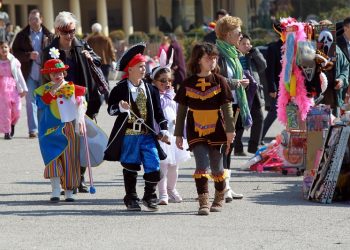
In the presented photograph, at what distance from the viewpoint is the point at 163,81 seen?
11070mm

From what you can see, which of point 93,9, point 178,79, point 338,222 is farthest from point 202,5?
point 338,222

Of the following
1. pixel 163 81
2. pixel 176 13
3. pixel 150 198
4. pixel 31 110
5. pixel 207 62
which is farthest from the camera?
pixel 176 13

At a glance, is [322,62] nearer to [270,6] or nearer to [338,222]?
[338,222]

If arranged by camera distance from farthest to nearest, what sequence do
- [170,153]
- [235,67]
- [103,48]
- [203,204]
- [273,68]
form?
[103,48] < [273,68] < [235,67] < [170,153] < [203,204]

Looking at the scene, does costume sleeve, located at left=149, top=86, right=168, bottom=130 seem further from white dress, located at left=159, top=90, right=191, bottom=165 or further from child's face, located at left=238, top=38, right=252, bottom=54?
child's face, located at left=238, top=38, right=252, bottom=54

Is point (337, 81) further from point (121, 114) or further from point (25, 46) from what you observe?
point (25, 46)

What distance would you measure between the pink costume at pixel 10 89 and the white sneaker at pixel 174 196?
7.39 m

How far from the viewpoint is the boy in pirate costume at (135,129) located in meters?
10.3

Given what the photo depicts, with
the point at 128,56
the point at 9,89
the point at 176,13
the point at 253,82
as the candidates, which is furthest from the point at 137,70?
the point at 176,13

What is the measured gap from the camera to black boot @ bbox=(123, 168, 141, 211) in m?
10.3

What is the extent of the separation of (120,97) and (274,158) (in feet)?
11.8

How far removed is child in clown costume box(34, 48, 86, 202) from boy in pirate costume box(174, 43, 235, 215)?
1.25 metres

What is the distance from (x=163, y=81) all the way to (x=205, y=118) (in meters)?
1.04

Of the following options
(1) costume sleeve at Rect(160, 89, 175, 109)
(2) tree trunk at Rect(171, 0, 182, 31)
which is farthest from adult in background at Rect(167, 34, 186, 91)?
(2) tree trunk at Rect(171, 0, 182, 31)
